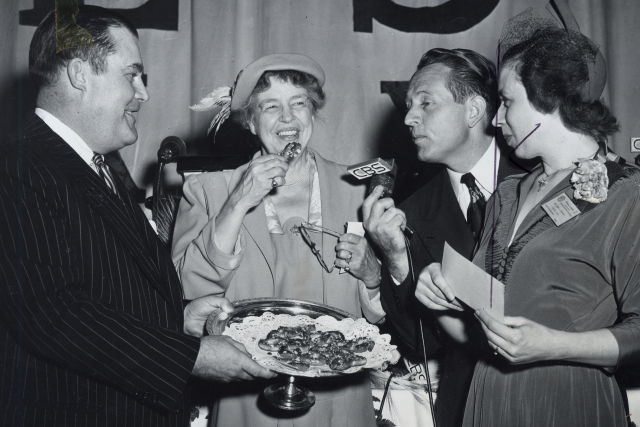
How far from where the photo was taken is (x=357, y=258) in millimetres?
2207

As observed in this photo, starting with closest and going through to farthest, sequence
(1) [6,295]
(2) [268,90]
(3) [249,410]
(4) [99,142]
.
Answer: (1) [6,295] < (4) [99,142] < (3) [249,410] < (2) [268,90]

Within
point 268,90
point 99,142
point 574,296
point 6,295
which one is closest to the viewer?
point 6,295

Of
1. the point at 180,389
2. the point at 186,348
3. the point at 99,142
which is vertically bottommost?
the point at 180,389

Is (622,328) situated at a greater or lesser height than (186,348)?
greater

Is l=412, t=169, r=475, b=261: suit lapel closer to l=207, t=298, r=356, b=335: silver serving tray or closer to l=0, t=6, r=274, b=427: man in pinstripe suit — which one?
l=207, t=298, r=356, b=335: silver serving tray

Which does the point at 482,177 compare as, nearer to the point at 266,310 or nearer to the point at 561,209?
the point at 561,209

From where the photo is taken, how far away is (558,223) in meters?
1.66

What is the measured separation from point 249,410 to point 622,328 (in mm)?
1332

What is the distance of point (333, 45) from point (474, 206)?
1857 millimetres

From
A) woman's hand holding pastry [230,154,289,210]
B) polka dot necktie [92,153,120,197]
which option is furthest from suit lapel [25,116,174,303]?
woman's hand holding pastry [230,154,289,210]

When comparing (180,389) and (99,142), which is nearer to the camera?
(180,389)

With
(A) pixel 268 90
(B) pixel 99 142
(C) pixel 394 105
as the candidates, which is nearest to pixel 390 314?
(A) pixel 268 90

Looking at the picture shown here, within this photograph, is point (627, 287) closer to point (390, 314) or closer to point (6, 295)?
point (390, 314)

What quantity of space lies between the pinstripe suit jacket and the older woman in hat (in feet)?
1.32
